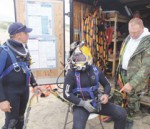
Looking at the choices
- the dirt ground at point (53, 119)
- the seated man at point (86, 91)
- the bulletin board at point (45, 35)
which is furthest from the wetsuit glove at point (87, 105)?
the bulletin board at point (45, 35)

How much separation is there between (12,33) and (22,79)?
60 centimetres

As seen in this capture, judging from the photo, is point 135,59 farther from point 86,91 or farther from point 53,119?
point 53,119

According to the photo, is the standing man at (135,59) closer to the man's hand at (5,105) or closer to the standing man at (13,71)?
the standing man at (13,71)

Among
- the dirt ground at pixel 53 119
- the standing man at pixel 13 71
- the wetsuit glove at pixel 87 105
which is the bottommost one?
the dirt ground at pixel 53 119

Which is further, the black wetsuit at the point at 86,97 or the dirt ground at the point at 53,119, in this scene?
the dirt ground at the point at 53,119

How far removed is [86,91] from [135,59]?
868mm

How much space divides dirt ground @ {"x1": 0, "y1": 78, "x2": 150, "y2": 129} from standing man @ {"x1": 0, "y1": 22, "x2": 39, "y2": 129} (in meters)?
1.03

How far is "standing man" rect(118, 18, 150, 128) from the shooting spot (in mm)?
2635

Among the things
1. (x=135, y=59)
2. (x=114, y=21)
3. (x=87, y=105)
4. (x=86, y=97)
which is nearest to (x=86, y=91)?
(x=86, y=97)

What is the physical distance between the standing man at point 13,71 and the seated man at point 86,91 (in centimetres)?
58

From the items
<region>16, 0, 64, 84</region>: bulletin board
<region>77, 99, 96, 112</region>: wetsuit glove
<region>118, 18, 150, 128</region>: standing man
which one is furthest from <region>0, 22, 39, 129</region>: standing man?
<region>118, 18, 150, 128</region>: standing man

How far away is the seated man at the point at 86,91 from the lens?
250 centimetres

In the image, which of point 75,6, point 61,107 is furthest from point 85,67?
point 61,107

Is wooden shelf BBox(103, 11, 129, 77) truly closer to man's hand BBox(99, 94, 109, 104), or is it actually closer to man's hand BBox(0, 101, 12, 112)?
man's hand BBox(99, 94, 109, 104)
